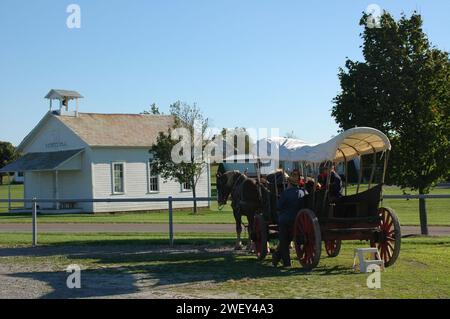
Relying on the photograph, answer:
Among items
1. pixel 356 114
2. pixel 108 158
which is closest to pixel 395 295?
pixel 356 114

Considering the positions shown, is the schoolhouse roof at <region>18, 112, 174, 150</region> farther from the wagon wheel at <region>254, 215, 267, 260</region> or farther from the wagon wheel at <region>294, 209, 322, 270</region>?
the wagon wheel at <region>294, 209, 322, 270</region>

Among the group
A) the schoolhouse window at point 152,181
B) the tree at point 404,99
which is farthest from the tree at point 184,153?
the tree at point 404,99

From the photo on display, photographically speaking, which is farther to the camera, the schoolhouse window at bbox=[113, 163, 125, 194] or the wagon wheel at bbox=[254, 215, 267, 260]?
the schoolhouse window at bbox=[113, 163, 125, 194]

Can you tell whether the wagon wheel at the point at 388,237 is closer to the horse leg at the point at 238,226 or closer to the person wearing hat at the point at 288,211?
the person wearing hat at the point at 288,211

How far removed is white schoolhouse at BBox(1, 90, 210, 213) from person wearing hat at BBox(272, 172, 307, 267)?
28.3m

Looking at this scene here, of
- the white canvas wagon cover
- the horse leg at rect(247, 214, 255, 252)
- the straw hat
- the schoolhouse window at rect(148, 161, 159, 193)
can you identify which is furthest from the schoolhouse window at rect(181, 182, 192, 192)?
the straw hat

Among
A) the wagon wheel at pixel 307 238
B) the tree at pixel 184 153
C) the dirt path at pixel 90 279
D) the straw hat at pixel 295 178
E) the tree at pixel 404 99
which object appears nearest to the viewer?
the dirt path at pixel 90 279

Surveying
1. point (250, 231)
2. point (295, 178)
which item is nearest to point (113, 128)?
point (250, 231)

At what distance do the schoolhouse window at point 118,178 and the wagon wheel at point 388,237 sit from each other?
3041 centimetres

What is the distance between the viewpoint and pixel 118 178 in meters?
41.3

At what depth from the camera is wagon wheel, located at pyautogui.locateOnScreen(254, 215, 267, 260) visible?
13289 mm

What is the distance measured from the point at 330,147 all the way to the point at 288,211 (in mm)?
1714

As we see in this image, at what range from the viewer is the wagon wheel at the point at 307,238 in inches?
443
